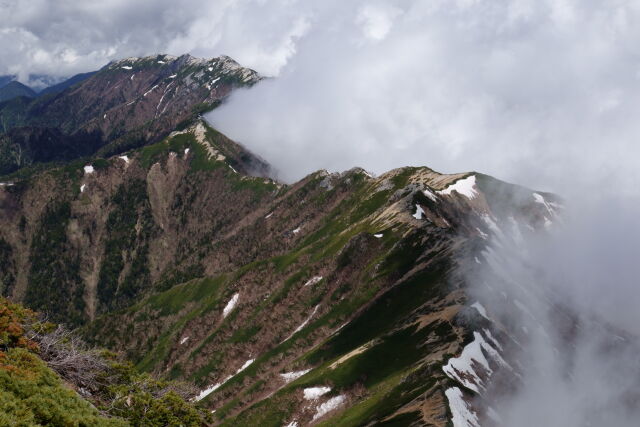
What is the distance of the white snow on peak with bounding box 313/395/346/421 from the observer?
12406 centimetres

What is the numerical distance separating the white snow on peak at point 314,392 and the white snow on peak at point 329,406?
121 inches

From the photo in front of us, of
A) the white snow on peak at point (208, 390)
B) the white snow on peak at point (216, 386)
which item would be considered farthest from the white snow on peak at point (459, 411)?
the white snow on peak at point (208, 390)

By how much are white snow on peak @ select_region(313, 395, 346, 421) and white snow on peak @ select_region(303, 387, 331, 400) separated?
307 cm

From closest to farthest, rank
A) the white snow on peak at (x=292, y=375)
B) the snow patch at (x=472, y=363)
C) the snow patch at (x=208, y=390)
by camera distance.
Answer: the snow patch at (x=472, y=363) < the white snow on peak at (x=292, y=375) < the snow patch at (x=208, y=390)

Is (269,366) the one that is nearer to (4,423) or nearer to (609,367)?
(609,367)

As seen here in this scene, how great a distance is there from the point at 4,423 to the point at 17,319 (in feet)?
85.0

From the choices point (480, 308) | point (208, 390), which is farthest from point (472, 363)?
point (208, 390)

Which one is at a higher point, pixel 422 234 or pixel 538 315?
pixel 422 234

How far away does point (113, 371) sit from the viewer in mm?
60656

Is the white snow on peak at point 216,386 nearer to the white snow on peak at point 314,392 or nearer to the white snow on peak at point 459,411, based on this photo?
the white snow on peak at point 314,392

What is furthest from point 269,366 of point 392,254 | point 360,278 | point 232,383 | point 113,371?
point 113,371

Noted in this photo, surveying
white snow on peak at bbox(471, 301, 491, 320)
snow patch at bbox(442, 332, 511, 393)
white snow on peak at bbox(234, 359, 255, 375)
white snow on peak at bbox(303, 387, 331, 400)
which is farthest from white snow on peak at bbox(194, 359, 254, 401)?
snow patch at bbox(442, 332, 511, 393)

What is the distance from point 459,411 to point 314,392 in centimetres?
5465

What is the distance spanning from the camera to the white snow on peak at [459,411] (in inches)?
3255
